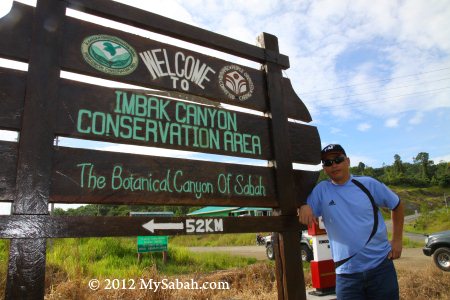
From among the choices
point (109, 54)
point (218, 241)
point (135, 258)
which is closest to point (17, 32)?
point (109, 54)

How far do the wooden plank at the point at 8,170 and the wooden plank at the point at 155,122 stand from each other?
12.6 inches

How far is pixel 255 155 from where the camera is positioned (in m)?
3.13

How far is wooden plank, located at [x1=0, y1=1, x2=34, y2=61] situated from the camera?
226 centimetres

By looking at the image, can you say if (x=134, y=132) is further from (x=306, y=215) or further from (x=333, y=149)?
(x=333, y=149)

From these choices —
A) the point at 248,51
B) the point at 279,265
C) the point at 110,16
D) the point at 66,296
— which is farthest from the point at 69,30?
the point at 66,296

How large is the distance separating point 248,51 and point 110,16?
52.6 inches

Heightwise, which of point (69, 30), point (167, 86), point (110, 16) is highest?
point (110, 16)

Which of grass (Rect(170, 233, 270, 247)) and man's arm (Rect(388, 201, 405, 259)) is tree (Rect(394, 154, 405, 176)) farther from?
man's arm (Rect(388, 201, 405, 259))

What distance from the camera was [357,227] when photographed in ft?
A: 9.18

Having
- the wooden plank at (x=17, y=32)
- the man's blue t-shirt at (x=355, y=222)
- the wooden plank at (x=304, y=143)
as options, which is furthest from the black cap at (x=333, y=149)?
the wooden plank at (x=17, y=32)

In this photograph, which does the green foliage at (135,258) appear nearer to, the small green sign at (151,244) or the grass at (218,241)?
the small green sign at (151,244)

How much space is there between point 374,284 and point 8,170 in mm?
2691

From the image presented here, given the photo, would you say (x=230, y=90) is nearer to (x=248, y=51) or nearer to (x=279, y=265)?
(x=248, y=51)

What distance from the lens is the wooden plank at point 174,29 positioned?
8.77ft
